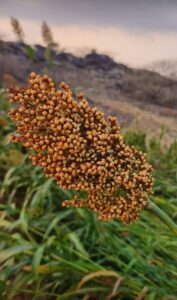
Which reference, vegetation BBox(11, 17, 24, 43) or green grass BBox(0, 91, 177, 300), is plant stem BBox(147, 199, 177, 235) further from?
vegetation BBox(11, 17, 24, 43)

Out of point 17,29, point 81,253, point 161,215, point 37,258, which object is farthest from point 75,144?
point 17,29

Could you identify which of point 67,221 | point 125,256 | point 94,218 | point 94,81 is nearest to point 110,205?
point 125,256

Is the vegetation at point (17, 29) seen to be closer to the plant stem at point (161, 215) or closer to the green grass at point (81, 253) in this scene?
the green grass at point (81, 253)

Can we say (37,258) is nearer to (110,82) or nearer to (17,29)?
(17,29)

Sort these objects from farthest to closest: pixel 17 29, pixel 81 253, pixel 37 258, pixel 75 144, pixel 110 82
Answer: pixel 110 82
pixel 17 29
pixel 81 253
pixel 37 258
pixel 75 144

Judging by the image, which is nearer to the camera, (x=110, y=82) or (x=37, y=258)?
(x=37, y=258)

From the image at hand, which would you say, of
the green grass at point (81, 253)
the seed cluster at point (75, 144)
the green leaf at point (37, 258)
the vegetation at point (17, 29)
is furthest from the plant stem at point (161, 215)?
the vegetation at point (17, 29)

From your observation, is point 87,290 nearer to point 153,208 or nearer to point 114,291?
point 114,291
